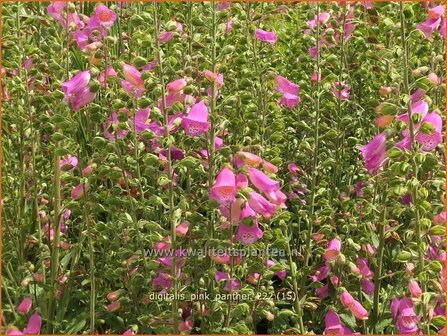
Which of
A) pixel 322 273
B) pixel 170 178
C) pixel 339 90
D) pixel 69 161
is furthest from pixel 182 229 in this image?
pixel 339 90

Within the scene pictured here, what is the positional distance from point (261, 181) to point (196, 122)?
0.30 m

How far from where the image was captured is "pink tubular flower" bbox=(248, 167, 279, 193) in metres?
2.48

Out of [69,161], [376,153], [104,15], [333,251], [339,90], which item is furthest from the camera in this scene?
[339,90]

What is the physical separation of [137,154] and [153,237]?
35 cm

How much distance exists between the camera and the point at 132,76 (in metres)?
2.59

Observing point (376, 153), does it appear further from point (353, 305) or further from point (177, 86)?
point (177, 86)

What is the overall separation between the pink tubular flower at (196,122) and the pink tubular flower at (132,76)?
0.68 ft

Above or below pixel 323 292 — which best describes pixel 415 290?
above

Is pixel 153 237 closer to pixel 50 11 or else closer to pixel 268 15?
pixel 50 11

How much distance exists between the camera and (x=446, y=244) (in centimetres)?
262

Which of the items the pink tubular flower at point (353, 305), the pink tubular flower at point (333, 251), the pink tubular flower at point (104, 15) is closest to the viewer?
the pink tubular flower at point (104, 15)

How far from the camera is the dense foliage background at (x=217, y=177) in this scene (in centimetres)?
254

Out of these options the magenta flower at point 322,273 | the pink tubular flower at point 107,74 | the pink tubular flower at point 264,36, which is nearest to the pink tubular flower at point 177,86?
the pink tubular flower at point 107,74

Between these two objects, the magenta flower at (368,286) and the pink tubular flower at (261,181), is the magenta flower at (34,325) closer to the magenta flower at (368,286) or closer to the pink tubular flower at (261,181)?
the pink tubular flower at (261,181)
